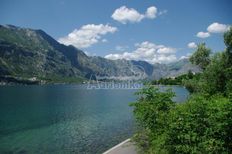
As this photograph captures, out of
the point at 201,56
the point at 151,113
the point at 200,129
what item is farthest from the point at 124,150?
the point at 201,56

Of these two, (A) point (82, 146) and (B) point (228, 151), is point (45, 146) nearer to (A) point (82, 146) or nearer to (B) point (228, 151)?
(A) point (82, 146)

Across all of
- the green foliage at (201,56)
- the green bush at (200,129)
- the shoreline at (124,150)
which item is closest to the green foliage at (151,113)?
the shoreline at (124,150)

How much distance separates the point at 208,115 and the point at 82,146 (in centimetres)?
3004

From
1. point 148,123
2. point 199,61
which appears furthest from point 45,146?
point 199,61

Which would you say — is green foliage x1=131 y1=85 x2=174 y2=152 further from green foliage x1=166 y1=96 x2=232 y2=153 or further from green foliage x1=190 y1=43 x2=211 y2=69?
green foliage x1=190 y1=43 x2=211 y2=69

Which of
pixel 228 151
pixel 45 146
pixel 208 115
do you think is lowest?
pixel 45 146

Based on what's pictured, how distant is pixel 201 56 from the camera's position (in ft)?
289

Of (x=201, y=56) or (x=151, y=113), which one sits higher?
(x=201, y=56)

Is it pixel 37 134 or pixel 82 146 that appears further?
pixel 37 134

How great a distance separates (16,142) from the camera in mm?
50781

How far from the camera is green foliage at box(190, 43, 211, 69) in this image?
3428 inches

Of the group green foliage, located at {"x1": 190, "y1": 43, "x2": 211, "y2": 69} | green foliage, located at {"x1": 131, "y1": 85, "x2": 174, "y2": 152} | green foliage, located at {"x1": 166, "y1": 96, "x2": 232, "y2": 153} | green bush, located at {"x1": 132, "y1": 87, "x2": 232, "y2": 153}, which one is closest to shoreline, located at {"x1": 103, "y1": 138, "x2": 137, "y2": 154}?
green foliage, located at {"x1": 131, "y1": 85, "x2": 174, "y2": 152}

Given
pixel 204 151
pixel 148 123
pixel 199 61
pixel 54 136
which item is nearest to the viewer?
pixel 204 151

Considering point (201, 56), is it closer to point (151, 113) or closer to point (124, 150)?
point (124, 150)
